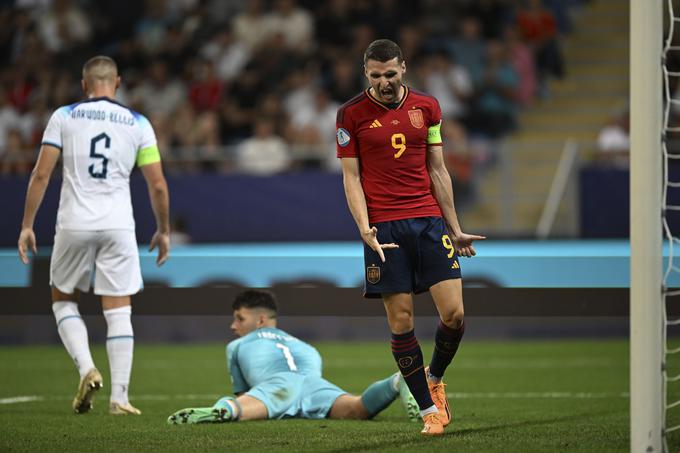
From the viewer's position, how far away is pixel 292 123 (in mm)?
16297

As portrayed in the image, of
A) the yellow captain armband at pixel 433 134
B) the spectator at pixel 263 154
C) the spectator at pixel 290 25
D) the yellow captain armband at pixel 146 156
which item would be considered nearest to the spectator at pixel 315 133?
the spectator at pixel 263 154

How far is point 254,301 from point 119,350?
0.90m

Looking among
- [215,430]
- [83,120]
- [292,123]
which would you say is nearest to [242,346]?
[215,430]

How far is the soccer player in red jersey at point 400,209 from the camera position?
652 cm

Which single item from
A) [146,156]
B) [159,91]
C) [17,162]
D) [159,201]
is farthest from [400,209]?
[159,91]

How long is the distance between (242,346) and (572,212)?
26.2ft

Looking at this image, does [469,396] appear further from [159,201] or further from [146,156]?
[146,156]

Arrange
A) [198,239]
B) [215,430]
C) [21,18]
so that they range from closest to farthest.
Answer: [215,430], [198,239], [21,18]

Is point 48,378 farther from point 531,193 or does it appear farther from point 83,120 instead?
point 531,193

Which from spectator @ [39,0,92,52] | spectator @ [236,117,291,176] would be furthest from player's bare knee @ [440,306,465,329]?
spectator @ [39,0,92,52]

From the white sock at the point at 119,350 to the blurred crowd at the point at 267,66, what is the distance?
7508 mm

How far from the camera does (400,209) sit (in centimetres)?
661

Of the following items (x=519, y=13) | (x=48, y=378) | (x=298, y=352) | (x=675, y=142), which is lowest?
(x=48, y=378)

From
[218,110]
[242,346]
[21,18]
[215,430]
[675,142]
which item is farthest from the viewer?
[21,18]
